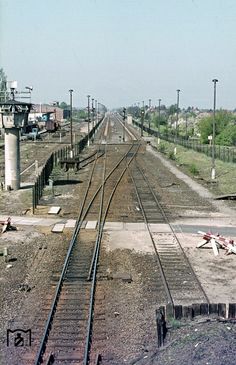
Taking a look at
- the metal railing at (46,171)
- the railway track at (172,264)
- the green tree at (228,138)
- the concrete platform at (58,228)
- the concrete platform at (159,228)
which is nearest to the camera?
the railway track at (172,264)

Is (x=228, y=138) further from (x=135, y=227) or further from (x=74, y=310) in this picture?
(x=74, y=310)

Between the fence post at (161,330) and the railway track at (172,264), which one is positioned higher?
the fence post at (161,330)

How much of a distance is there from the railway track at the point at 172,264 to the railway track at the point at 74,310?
2.00 metres

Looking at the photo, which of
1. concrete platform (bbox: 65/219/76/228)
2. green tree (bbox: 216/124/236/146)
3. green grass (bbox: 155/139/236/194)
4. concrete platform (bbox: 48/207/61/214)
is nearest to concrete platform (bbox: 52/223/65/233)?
concrete platform (bbox: 65/219/76/228)

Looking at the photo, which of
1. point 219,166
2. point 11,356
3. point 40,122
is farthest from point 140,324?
point 40,122

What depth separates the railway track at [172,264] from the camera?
14813 mm

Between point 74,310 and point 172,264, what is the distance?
507 cm

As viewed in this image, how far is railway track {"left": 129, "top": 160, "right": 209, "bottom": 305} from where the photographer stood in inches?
583

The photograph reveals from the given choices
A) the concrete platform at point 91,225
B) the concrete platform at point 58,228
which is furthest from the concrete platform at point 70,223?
the concrete platform at point 91,225

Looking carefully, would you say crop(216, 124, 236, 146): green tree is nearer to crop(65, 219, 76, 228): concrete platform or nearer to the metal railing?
the metal railing

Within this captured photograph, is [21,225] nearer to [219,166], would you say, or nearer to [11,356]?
[11,356]

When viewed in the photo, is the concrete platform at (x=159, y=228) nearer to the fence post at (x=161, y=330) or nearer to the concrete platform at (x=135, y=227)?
the concrete platform at (x=135, y=227)

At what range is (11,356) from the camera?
11.1 meters

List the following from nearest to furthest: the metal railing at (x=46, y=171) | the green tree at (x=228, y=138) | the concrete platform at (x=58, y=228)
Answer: the concrete platform at (x=58, y=228) → the metal railing at (x=46, y=171) → the green tree at (x=228, y=138)
